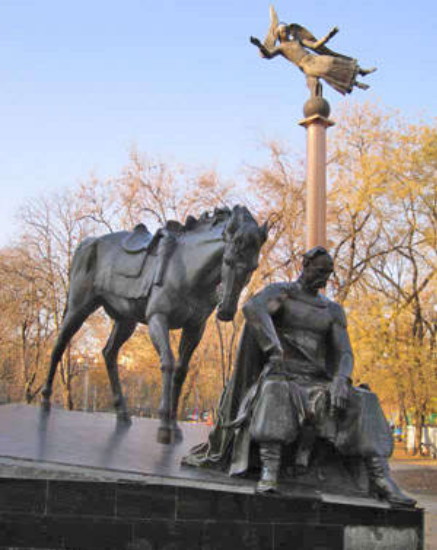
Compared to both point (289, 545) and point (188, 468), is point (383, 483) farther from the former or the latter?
point (188, 468)

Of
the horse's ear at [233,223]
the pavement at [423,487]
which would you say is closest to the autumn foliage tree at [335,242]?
the pavement at [423,487]

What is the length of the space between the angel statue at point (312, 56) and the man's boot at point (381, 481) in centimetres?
1408

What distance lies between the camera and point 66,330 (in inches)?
308

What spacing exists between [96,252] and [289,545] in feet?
14.6

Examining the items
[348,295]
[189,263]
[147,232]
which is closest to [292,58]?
[348,295]

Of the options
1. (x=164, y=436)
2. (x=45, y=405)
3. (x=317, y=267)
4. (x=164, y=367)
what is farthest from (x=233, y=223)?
(x=45, y=405)

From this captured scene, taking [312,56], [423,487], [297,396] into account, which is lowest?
[423,487]

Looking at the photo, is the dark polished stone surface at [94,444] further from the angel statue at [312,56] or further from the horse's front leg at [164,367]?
the angel statue at [312,56]

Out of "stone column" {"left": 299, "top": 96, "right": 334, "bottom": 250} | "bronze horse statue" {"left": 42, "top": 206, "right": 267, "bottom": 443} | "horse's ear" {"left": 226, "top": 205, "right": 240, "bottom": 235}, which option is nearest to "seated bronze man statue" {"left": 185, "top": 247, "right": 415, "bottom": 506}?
"bronze horse statue" {"left": 42, "top": 206, "right": 267, "bottom": 443}

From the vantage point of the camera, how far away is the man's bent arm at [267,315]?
4.84 metres

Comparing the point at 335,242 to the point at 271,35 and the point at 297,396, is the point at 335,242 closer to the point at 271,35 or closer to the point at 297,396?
the point at 271,35

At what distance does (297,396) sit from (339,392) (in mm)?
295

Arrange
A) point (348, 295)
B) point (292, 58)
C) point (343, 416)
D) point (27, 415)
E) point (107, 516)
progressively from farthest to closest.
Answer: point (348, 295) < point (292, 58) < point (27, 415) < point (343, 416) < point (107, 516)

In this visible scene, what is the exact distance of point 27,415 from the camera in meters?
7.44
